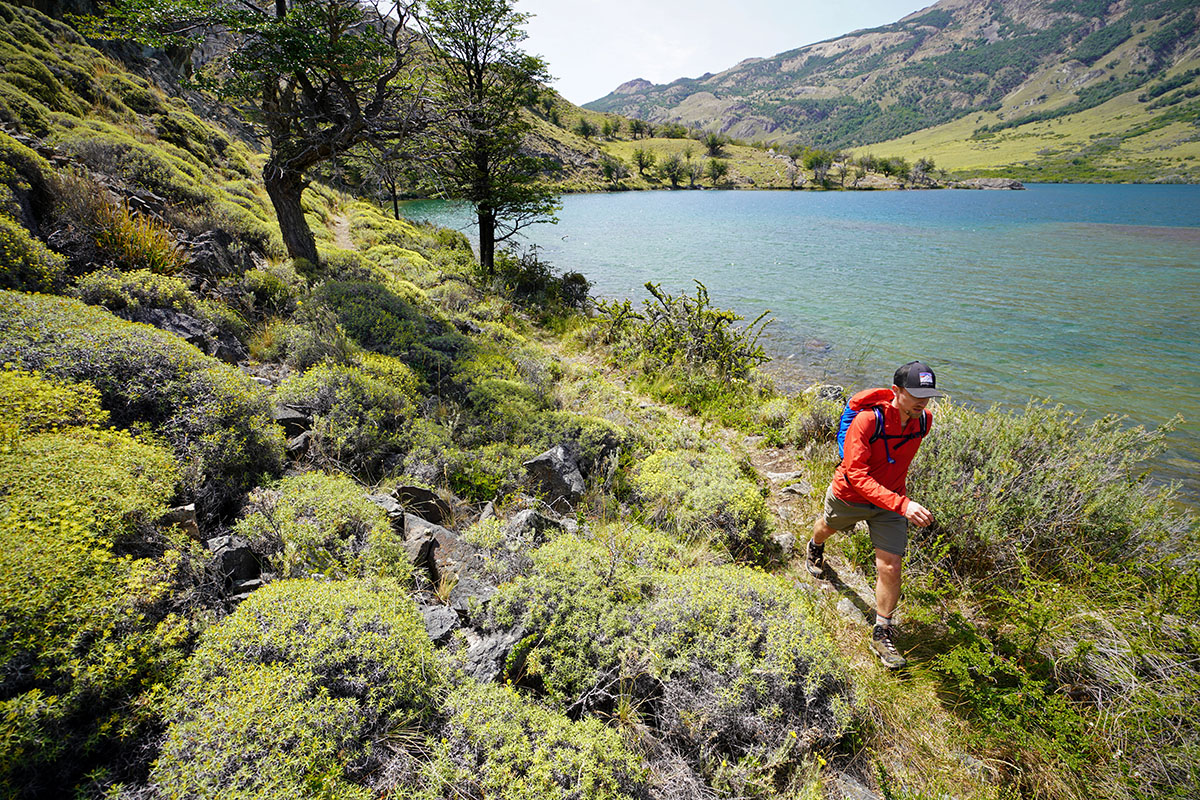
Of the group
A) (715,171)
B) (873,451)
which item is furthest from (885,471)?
(715,171)

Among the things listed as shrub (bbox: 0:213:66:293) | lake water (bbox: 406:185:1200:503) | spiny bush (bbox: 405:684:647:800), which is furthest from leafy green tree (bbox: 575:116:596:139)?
spiny bush (bbox: 405:684:647:800)

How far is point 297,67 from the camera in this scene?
770 cm

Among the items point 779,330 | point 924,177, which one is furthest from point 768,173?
point 779,330

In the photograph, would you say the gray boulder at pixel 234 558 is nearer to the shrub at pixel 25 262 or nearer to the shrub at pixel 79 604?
the shrub at pixel 79 604

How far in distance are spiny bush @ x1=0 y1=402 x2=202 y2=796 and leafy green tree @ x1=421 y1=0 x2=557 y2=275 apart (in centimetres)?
1232

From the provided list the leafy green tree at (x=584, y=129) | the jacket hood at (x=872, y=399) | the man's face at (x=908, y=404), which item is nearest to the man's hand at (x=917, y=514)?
the man's face at (x=908, y=404)

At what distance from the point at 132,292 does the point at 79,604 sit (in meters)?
5.71

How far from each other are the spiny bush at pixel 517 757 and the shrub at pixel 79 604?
137 centimetres

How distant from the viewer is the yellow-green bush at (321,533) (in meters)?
3.34

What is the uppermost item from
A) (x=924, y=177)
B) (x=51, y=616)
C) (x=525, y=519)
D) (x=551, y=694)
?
(x=924, y=177)

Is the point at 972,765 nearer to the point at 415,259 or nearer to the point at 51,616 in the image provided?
the point at 51,616

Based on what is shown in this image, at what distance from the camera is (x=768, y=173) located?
129625mm

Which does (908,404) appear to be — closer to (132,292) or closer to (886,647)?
(886,647)

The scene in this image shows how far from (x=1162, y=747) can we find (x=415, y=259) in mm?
19622
